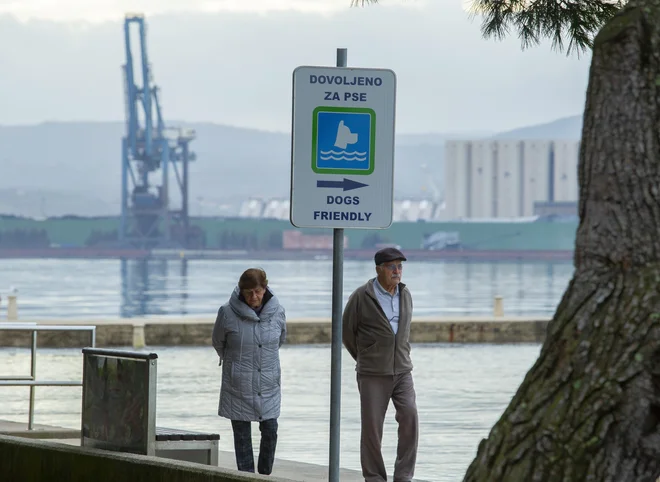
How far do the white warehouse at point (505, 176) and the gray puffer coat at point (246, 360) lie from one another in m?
178

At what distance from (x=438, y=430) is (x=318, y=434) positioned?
111cm

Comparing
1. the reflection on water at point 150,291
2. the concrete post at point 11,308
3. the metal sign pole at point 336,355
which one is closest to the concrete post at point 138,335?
the concrete post at point 11,308

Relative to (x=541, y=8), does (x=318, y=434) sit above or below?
below

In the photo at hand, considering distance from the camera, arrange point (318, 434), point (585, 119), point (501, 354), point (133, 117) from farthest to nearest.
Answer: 1. point (133, 117)
2. point (501, 354)
3. point (318, 434)
4. point (585, 119)

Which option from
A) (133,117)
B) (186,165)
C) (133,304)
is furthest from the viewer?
(186,165)

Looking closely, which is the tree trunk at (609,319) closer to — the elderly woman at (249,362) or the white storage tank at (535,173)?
the elderly woman at (249,362)

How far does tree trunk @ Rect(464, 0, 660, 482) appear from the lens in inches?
150

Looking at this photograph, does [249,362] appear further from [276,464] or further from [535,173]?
[535,173]

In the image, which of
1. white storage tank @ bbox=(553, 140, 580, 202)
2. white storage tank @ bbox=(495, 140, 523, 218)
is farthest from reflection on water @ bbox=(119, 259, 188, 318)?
white storage tank @ bbox=(553, 140, 580, 202)

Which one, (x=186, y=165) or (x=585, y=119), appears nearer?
(x=585, y=119)

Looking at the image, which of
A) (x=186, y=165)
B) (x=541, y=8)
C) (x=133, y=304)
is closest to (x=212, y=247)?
(x=186, y=165)

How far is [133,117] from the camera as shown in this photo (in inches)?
5305

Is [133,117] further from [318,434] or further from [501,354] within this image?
[318,434]

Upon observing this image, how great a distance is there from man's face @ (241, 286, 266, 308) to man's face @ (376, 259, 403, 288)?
626 millimetres
